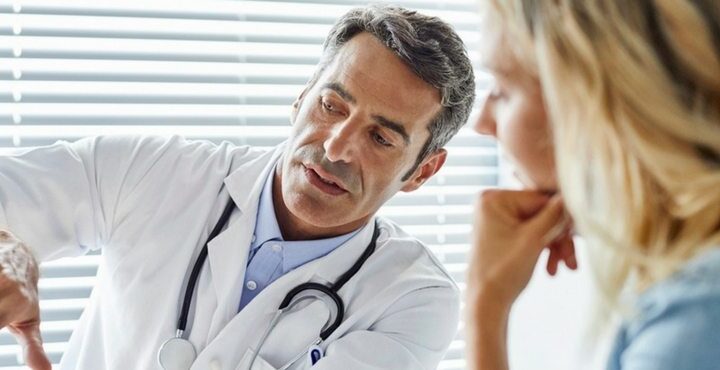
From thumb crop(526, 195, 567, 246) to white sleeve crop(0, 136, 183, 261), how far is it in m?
0.92

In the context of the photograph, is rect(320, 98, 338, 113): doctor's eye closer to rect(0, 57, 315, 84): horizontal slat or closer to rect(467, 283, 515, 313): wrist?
rect(0, 57, 315, 84): horizontal slat

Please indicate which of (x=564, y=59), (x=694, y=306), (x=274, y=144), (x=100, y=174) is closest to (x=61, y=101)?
(x=100, y=174)

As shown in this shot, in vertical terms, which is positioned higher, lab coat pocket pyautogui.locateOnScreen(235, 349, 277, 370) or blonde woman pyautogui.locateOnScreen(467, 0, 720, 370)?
blonde woman pyautogui.locateOnScreen(467, 0, 720, 370)

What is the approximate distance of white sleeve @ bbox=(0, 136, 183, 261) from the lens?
1617mm

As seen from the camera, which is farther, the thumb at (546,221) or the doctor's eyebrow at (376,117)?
the doctor's eyebrow at (376,117)

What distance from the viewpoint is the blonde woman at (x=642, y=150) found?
0.78 m

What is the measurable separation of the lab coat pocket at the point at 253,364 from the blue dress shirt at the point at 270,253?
0.11 metres

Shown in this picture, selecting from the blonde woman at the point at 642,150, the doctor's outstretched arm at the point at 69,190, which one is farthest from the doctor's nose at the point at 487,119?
the doctor's outstretched arm at the point at 69,190

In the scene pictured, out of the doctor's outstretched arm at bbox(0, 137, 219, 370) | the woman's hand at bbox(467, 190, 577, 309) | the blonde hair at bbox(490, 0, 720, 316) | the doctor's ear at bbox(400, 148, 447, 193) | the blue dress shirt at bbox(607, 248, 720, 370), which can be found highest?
the blonde hair at bbox(490, 0, 720, 316)

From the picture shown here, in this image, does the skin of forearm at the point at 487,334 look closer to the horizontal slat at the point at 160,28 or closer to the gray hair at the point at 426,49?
the gray hair at the point at 426,49

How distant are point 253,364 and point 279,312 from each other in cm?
10

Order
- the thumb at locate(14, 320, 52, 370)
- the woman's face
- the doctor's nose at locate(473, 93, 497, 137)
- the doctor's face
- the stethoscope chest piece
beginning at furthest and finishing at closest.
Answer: the doctor's face, the stethoscope chest piece, the thumb at locate(14, 320, 52, 370), the doctor's nose at locate(473, 93, 497, 137), the woman's face

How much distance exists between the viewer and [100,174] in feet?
5.62

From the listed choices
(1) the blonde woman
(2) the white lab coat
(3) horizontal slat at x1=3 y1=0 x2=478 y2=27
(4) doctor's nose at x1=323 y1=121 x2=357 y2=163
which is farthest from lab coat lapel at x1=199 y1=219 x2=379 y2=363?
(1) the blonde woman
